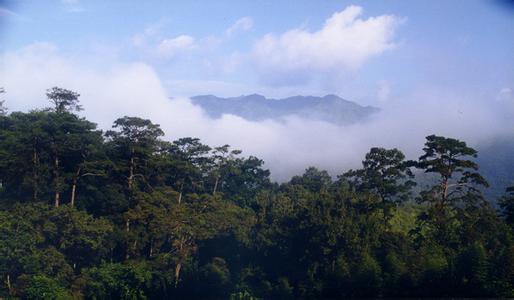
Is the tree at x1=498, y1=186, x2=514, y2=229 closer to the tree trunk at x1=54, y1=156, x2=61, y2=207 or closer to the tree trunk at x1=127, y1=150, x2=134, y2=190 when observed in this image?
the tree trunk at x1=127, y1=150, x2=134, y2=190

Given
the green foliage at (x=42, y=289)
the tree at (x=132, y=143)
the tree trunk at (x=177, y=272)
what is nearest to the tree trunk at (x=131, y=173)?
the tree at (x=132, y=143)

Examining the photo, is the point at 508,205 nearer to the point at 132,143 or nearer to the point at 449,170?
the point at 449,170

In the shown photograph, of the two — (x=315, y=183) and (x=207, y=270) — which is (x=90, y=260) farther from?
(x=315, y=183)

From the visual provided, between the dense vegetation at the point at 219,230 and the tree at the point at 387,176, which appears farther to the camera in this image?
the tree at the point at 387,176

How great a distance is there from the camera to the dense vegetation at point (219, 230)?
14.0 metres

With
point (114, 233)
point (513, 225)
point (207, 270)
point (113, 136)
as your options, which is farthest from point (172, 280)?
point (513, 225)

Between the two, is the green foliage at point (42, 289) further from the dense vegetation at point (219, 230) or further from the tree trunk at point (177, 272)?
the tree trunk at point (177, 272)

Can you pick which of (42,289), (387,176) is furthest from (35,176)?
(387,176)

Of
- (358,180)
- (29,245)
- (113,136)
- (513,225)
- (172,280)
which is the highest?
(113,136)

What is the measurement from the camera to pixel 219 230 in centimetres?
1819

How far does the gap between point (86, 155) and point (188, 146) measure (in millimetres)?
4696

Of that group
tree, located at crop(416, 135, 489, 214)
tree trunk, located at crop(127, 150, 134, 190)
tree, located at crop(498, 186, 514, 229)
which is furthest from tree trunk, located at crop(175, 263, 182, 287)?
tree, located at crop(498, 186, 514, 229)

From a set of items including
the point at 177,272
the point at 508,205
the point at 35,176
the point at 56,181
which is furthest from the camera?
the point at 56,181

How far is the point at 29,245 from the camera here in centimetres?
1617
